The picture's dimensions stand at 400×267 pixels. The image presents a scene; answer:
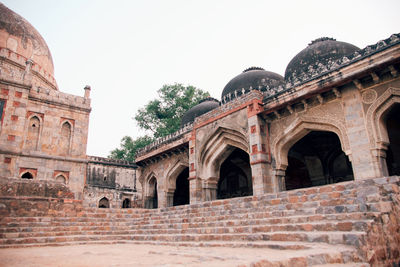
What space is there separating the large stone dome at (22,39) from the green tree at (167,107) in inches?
316

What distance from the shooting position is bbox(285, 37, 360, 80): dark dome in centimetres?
1043

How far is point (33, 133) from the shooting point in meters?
15.0

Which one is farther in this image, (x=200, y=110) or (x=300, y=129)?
(x=200, y=110)

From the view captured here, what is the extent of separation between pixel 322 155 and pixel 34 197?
33.9 ft

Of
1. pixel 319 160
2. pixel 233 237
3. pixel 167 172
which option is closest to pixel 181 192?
pixel 167 172

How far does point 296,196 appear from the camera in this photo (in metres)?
5.95

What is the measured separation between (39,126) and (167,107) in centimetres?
1188

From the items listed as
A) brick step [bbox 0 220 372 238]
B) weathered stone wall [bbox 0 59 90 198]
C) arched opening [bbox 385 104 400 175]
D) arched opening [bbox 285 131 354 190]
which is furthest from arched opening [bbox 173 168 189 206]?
arched opening [bbox 385 104 400 175]

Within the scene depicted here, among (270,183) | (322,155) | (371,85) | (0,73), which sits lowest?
(270,183)

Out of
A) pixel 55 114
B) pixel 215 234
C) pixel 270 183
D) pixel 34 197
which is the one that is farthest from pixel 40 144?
pixel 215 234

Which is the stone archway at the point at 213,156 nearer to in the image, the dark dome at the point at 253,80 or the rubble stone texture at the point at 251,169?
the rubble stone texture at the point at 251,169

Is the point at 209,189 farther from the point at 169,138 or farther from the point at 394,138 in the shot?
the point at 394,138

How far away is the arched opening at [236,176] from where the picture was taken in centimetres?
1393

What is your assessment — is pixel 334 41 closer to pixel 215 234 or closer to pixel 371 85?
Result: pixel 371 85
